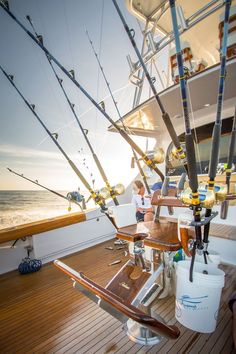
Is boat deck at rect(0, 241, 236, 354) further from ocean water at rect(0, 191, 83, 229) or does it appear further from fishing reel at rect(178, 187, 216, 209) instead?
ocean water at rect(0, 191, 83, 229)

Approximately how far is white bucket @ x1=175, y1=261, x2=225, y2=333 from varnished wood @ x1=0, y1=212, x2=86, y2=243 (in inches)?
88.2

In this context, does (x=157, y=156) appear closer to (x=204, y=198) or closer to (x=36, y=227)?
(x=204, y=198)

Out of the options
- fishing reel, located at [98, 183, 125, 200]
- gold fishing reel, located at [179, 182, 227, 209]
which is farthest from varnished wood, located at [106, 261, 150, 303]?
gold fishing reel, located at [179, 182, 227, 209]

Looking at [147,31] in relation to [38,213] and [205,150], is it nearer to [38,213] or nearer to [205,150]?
[205,150]

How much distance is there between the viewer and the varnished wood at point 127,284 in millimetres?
1541

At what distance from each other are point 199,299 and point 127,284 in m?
0.58

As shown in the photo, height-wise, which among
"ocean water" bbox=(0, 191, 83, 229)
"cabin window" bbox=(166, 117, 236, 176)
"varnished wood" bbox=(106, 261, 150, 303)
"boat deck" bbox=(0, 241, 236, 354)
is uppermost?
"cabin window" bbox=(166, 117, 236, 176)

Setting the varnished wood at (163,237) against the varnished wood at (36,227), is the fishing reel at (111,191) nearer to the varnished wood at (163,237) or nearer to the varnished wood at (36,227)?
the varnished wood at (163,237)

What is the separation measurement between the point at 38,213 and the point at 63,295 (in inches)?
815

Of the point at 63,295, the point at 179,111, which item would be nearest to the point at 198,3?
the point at 179,111

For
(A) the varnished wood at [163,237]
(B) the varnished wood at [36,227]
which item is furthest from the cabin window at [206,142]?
(B) the varnished wood at [36,227]

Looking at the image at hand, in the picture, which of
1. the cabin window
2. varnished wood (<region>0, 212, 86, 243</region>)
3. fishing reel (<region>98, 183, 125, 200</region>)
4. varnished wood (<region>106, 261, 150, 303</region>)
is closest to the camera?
varnished wood (<region>106, 261, 150, 303</region>)

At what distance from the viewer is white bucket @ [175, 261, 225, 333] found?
4.70ft

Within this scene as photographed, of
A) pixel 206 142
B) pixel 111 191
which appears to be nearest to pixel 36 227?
pixel 111 191
